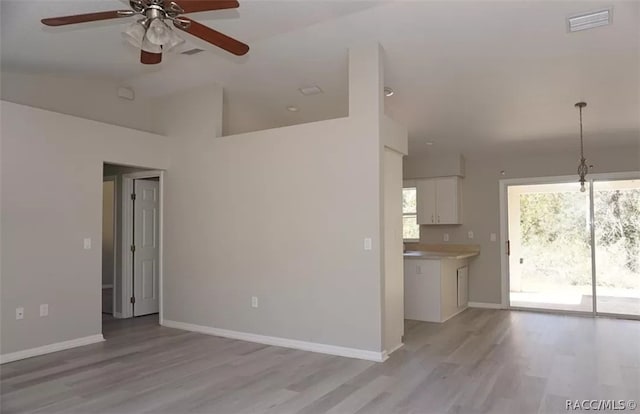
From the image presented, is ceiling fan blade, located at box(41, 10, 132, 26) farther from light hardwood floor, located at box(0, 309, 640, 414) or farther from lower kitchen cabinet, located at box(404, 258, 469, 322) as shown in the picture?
lower kitchen cabinet, located at box(404, 258, 469, 322)

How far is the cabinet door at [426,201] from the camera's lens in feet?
24.6

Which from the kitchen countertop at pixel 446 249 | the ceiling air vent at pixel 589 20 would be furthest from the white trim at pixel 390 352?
the ceiling air vent at pixel 589 20

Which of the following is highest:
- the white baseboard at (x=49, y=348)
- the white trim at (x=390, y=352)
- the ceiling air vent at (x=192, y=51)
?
the ceiling air vent at (x=192, y=51)

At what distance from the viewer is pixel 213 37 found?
114 inches

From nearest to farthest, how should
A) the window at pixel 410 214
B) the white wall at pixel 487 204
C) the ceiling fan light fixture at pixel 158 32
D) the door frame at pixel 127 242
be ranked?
the ceiling fan light fixture at pixel 158 32 < the door frame at pixel 127 242 < the white wall at pixel 487 204 < the window at pixel 410 214

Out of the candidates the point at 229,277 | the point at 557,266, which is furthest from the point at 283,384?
the point at 557,266

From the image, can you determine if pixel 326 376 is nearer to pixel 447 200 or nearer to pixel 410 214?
pixel 447 200

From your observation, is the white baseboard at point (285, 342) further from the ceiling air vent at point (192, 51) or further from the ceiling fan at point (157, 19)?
the ceiling air vent at point (192, 51)

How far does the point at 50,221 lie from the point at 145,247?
6.67 ft

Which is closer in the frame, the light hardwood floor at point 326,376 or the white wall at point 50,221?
the light hardwood floor at point 326,376

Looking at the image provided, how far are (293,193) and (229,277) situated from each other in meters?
1.34

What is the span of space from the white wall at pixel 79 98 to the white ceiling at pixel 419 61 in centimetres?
22

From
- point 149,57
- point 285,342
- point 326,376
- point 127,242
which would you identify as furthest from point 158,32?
point 127,242

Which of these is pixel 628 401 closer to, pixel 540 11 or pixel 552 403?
pixel 552 403
